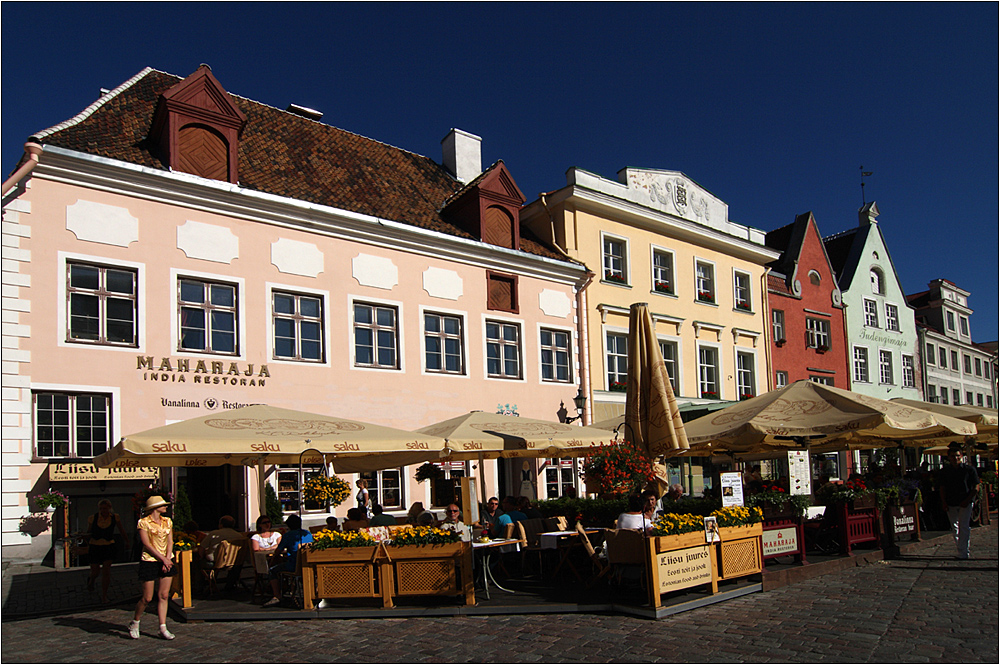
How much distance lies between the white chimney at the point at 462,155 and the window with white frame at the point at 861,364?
18.7 metres

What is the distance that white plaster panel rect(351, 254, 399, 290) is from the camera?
19.0 m

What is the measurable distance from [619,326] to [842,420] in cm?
1252

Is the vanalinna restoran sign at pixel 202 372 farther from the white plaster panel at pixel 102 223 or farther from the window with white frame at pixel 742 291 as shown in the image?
the window with white frame at pixel 742 291

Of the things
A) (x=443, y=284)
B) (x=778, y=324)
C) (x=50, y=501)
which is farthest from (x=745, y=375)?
(x=50, y=501)

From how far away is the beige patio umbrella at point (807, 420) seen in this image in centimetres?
1223

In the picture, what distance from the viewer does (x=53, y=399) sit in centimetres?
1471

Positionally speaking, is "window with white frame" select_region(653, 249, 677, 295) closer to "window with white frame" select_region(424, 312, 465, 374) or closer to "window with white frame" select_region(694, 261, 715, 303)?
"window with white frame" select_region(694, 261, 715, 303)

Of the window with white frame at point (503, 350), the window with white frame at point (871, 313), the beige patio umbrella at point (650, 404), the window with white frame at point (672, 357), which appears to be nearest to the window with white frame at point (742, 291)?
the window with white frame at point (672, 357)

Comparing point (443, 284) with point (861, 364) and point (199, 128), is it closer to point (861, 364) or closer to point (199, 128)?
point (199, 128)

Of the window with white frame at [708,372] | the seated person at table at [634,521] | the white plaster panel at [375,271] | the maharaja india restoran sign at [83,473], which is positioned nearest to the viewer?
the seated person at table at [634,521]

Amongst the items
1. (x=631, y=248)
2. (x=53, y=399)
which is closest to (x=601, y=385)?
(x=631, y=248)

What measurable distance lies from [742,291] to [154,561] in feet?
80.8

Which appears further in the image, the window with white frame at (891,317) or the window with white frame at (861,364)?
the window with white frame at (891,317)

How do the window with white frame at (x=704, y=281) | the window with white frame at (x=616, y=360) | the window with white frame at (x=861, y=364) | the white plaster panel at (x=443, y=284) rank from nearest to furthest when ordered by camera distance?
1. the white plaster panel at (x=443, y=284)
2. the window with white frame at (x=616, y=360)
3. the window with white frame at (x=704, y=281)
4. the window with white frame at (x=861, y=364)
